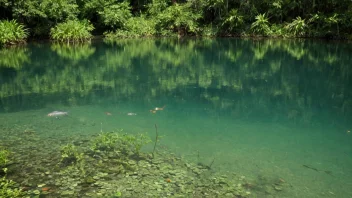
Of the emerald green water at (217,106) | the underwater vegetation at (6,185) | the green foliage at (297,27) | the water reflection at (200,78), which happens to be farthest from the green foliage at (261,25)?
the underwater vegetation at (6,185)

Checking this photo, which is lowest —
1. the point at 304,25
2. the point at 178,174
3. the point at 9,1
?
the point at 178,174

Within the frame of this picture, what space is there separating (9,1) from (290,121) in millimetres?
20793

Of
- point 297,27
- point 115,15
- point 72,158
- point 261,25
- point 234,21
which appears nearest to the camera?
point 72,158

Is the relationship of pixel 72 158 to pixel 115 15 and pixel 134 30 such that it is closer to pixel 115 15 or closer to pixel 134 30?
pixel 115 15

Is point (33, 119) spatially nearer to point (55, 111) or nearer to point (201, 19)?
point (55, 111)

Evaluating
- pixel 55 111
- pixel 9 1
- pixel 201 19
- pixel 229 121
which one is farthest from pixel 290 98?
pixel 201 19

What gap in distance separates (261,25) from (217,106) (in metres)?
19.7

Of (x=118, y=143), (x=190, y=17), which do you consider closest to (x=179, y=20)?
(x=190, y=17)

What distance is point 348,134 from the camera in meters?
6.76

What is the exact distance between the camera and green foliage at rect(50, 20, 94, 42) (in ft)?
78.6

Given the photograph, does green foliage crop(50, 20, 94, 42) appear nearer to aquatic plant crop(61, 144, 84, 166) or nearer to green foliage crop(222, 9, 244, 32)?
green foliage crop(222, 9, 244, 32)

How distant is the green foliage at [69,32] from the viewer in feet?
78.6

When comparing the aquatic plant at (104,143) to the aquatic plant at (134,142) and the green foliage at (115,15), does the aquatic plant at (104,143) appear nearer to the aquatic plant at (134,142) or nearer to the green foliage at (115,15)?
the aquatic plant at (134,142)

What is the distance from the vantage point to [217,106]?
8.80 m
